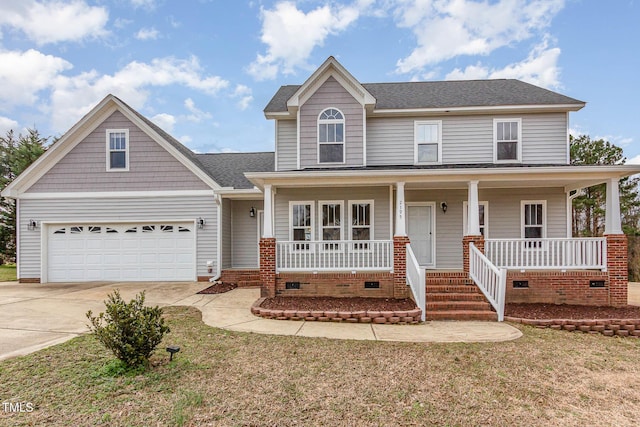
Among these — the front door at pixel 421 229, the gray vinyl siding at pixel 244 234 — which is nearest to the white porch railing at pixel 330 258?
the front door at pixel 421 229

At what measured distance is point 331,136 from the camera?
35.2 feet

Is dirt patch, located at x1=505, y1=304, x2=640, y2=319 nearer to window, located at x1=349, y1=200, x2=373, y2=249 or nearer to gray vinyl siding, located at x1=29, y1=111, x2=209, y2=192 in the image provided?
window, located at x1=349, y1=200, x2=373, y2=249

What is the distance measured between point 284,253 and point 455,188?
601cm

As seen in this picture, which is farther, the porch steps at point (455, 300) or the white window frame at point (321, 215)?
the white window frame at point (321, 215)

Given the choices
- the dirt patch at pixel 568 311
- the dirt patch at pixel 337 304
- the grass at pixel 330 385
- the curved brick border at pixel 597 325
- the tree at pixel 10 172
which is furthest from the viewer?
the tree at pixel 10 172

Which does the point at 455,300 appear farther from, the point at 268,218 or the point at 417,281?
the point at 268,218

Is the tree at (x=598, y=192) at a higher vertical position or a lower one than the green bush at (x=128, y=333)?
higher

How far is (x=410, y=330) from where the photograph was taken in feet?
20.5

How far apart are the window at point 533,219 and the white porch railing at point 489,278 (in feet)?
12.1

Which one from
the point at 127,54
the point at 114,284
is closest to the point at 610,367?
the point at 114,284

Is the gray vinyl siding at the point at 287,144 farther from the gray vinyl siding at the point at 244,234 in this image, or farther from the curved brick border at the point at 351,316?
the curved brick border at the point at 351,316

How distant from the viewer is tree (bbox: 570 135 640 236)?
736 inches

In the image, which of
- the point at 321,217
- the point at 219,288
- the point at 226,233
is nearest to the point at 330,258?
the point at 321,217

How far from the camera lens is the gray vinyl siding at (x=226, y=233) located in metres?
12.0
